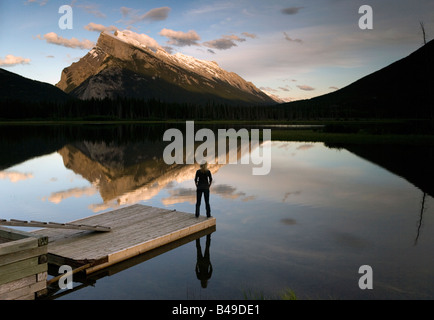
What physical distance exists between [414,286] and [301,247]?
424 cm

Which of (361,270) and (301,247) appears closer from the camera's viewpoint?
(361,270)

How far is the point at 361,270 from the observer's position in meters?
12.1

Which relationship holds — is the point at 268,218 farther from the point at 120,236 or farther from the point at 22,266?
the point at 22,266

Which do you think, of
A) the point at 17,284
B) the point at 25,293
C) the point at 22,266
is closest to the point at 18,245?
the point at 22,266

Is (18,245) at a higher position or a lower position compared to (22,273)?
higher

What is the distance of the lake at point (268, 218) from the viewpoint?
440 inches

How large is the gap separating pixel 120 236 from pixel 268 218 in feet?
24.1

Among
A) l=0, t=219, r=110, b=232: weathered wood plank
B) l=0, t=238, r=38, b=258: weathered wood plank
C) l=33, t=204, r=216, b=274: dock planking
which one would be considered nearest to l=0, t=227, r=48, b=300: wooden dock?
l=0, t=238, r=38, b=258: weathered wood plank

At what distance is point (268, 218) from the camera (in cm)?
1847

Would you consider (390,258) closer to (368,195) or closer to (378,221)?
(378,221)

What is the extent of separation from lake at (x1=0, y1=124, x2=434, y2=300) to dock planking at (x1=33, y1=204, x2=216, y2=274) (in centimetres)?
Result: 59
